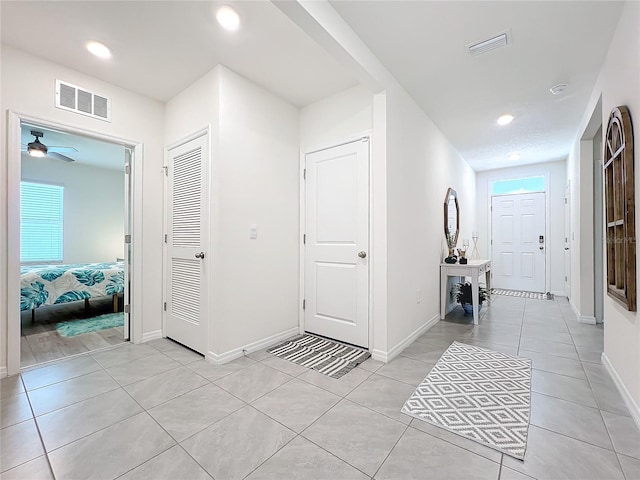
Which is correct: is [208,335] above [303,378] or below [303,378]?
above

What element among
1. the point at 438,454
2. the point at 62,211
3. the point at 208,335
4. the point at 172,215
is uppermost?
the point at 62,211

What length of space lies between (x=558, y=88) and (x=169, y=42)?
11.4 ft

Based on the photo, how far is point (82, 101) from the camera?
2582 millimetres

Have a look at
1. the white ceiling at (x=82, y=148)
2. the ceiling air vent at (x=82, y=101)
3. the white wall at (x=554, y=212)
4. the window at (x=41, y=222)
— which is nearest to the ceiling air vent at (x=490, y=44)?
the ceiling air vent at (x=82, y=101)

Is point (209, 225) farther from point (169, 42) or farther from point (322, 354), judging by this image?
point (322, 354)

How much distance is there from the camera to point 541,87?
279 centimetres

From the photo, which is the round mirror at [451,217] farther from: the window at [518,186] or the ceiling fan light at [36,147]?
the ceiling fan light at [36,147]

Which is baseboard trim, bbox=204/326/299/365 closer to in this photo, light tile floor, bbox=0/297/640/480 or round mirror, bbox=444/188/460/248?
light tile floor, bbox=0/297/640/480

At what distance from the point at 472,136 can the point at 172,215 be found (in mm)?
4015

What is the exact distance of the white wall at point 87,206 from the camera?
17.3 ft

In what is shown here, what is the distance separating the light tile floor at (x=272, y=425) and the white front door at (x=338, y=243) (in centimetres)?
58

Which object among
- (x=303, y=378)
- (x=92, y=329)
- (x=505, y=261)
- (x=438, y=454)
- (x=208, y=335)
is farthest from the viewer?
(x=505, y=261)

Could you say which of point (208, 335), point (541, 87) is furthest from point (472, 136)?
point (208, 335)

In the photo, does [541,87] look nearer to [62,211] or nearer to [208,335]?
[208,335]
